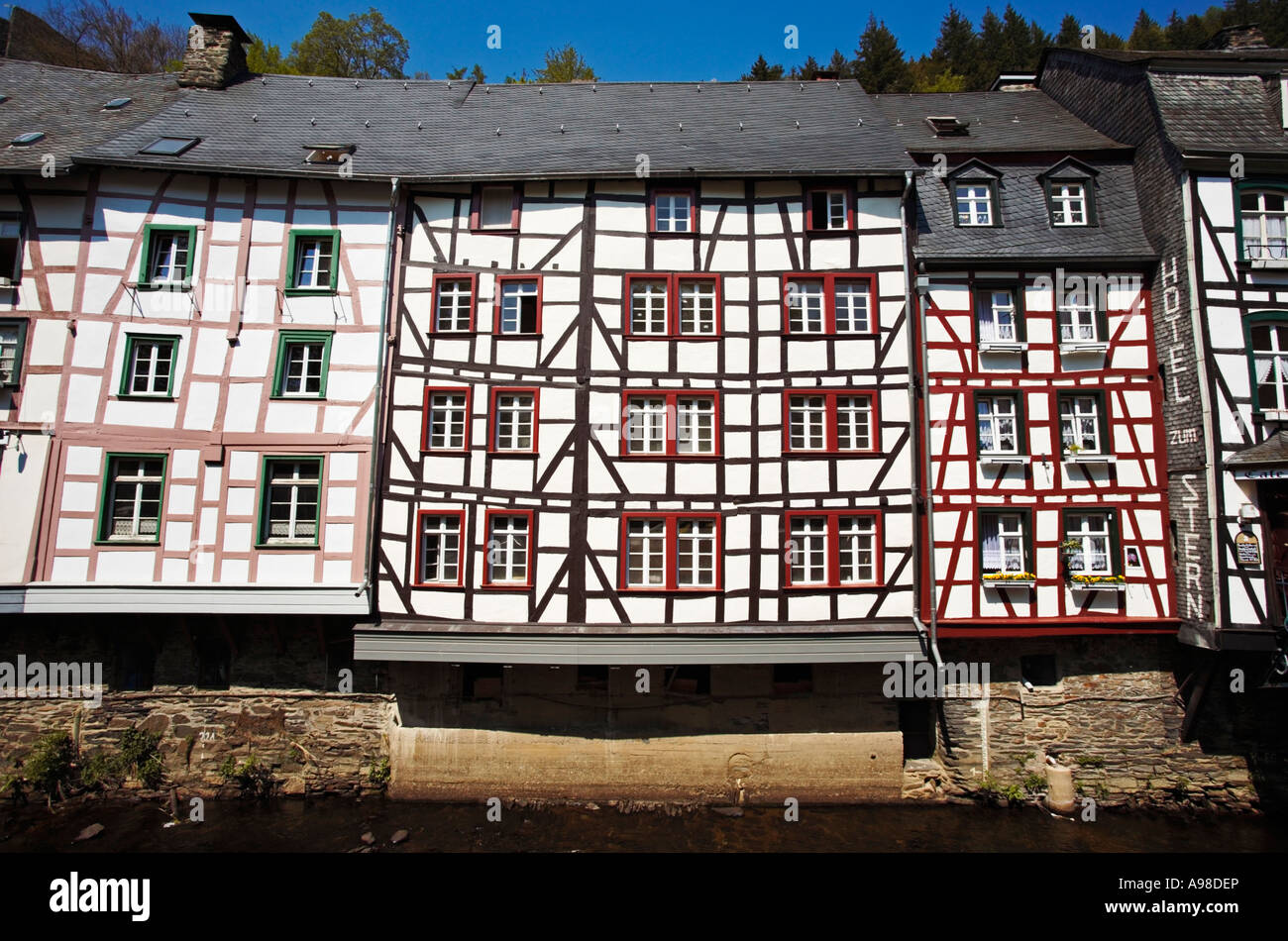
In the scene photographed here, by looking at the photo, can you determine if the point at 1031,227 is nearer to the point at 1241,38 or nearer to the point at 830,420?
the point at 830,420

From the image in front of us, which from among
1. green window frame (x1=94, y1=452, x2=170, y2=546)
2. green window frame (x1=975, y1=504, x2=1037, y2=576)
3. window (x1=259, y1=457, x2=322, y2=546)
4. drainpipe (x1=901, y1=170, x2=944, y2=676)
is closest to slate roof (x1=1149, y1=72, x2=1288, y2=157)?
drainpipe (x1=901, y1=170, x2=944, y2=676)

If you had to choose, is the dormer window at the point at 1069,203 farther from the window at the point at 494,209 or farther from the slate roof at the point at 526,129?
the window at the point at 494,209

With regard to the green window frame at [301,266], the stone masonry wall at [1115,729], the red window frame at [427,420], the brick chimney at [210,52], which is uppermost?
the brick chimney at [210,52]

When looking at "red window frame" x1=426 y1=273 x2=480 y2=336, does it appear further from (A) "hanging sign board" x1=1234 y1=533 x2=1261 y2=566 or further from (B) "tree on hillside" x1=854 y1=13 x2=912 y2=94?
(B) "tree on hillside" x1=854 y1=13 x2=912 y2=94

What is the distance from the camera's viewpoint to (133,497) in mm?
13594

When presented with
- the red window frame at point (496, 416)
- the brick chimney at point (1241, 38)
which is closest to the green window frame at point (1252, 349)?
the brick chimney at point (1241, 38)

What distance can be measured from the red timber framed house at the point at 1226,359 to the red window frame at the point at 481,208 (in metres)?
14.0

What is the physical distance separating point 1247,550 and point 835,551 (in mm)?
7813

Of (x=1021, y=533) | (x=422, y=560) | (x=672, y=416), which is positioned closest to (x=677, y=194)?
(x=672, y=416)

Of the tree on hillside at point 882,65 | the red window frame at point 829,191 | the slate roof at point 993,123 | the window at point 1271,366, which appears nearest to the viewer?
the window at point 1271,366

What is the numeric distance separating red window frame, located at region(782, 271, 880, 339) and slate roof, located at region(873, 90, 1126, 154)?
399cm

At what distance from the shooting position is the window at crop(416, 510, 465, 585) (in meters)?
13.8

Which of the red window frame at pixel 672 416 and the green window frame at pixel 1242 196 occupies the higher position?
the green window frame at pixel 1242 196

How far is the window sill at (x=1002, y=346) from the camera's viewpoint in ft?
46.1
